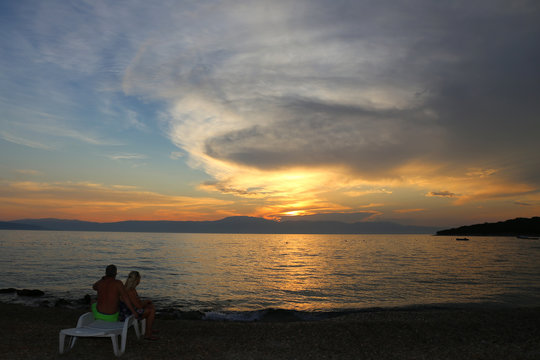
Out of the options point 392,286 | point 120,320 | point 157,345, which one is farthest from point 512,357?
point 392,286

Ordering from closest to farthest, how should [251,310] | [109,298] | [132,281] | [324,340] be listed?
[109,298]
[132,281]
[324,340]
[251,310]

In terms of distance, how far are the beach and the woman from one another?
14.5 inches

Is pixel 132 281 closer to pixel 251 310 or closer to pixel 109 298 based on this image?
pixel 109 298

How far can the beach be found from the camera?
29.9 ft

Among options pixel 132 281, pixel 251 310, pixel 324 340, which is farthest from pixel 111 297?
pixel 251 310

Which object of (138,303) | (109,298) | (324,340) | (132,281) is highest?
(132,281)

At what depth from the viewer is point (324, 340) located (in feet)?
35.5

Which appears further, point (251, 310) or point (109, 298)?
point (251, 310)

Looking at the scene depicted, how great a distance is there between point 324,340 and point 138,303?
6148 mm

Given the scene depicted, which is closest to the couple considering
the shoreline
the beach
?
the beach

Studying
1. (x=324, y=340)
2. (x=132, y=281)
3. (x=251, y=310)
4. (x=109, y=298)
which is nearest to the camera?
(x=109, y=298)

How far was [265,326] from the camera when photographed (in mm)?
13281

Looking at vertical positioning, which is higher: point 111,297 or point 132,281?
point 132,281

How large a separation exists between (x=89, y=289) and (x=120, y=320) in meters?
19.4
